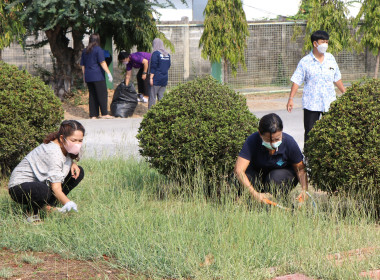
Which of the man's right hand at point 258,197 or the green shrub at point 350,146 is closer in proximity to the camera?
the green shrub at point 350,146

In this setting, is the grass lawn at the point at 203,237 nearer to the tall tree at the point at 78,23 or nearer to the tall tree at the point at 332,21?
the tall tree at the point at 78,23

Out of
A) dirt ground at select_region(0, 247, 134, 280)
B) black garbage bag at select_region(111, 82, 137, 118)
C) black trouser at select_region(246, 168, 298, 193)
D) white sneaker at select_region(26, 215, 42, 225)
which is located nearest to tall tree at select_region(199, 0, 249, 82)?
black garbage bag at select_region(111, 82, 137, 118)

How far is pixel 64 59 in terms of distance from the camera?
16.2 meters

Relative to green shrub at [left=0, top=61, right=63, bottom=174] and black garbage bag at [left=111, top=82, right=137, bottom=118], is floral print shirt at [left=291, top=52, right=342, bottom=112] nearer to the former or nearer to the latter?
green shrub at [left=0, top=61, right=63, bottom=174]

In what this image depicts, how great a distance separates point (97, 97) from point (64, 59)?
2815 mm

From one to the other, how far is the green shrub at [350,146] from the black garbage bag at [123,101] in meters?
8.99

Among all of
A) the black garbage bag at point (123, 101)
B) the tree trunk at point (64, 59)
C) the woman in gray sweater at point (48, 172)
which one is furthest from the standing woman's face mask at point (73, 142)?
the tree trunk at point (64, 59)

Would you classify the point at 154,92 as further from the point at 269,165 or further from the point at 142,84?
the point at 269,165

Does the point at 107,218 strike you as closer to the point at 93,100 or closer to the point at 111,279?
the point at 111,279

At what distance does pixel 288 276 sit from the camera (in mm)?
4035

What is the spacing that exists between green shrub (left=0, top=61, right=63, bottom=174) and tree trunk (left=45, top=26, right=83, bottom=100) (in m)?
8.99

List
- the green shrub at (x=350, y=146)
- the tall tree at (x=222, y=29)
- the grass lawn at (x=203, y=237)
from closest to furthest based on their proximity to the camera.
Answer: the grass lawn at (x=203, y=237)
the green shrub at (x=350, y=146)
the tall tree at (x=222, y=29)

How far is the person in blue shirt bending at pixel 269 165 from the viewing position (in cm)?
→ 561

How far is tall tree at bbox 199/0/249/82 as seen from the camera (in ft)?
56.6
